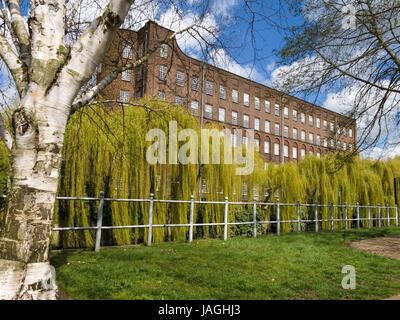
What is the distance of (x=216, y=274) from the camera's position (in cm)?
438

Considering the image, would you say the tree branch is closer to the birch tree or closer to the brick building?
the birch tree

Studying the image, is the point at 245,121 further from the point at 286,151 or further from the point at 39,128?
the point at 39,128

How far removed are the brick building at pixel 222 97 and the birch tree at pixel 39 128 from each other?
5.07 feet

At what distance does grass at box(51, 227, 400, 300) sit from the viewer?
11.4ft

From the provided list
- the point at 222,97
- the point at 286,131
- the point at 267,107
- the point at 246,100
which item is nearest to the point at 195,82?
the point at 222,97

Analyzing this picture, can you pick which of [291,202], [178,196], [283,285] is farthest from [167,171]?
[291,202]

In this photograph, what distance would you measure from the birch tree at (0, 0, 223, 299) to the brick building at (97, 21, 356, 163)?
155 centimetres

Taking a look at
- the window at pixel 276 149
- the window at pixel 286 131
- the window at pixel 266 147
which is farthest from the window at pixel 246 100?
the window at pixel 286 131

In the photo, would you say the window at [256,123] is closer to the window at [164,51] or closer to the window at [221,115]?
the window at [221,115]

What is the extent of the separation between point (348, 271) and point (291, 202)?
8.10 meters

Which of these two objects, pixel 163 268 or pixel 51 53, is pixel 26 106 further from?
pixel 163 268

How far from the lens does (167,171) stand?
8273 millimetres

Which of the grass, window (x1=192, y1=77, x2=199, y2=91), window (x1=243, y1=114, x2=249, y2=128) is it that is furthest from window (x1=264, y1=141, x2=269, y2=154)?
window (x1=192, y1=77, x2=199, y2=91)

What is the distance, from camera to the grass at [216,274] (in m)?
3.48
